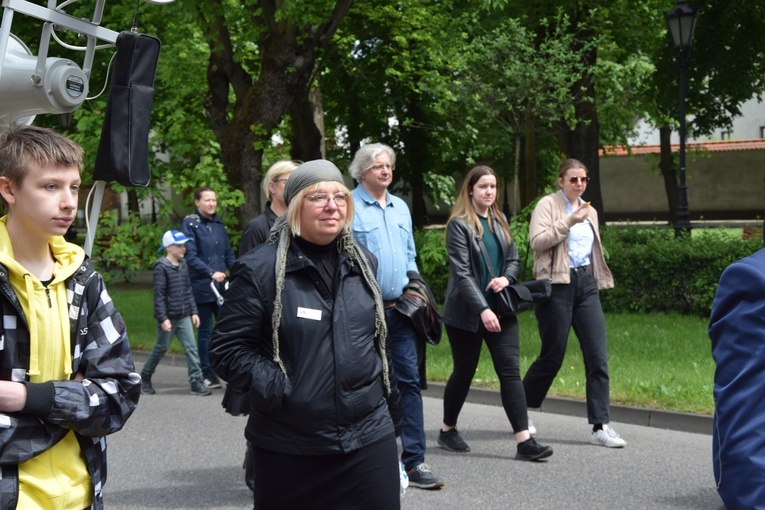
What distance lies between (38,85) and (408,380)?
3.02m

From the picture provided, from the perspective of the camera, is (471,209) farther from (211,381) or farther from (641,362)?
(211,381)

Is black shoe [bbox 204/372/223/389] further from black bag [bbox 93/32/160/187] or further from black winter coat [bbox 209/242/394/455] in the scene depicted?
black bag [bbox 93/32/160/187]

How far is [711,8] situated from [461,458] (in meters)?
15.2

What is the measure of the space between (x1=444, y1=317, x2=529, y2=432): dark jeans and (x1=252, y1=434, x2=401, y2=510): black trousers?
326 cm

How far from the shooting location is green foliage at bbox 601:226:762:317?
1473cm

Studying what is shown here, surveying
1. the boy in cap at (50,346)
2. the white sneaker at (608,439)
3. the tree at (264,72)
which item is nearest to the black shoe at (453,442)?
the white sneaker at (608,439)

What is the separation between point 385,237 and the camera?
630 centimetres

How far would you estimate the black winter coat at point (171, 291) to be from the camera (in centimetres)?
1040

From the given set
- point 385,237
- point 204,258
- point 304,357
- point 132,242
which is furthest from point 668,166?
point 304,357

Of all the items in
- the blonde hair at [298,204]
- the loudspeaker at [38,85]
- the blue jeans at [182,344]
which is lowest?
the blue jeans at [182,344]

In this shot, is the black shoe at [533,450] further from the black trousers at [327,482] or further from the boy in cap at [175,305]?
the boy in cap at [175,305]

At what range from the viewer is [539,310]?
767 cm

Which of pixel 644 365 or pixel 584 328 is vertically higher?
pixel 584 328

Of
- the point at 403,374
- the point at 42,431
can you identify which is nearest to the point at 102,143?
the point at 42,431
